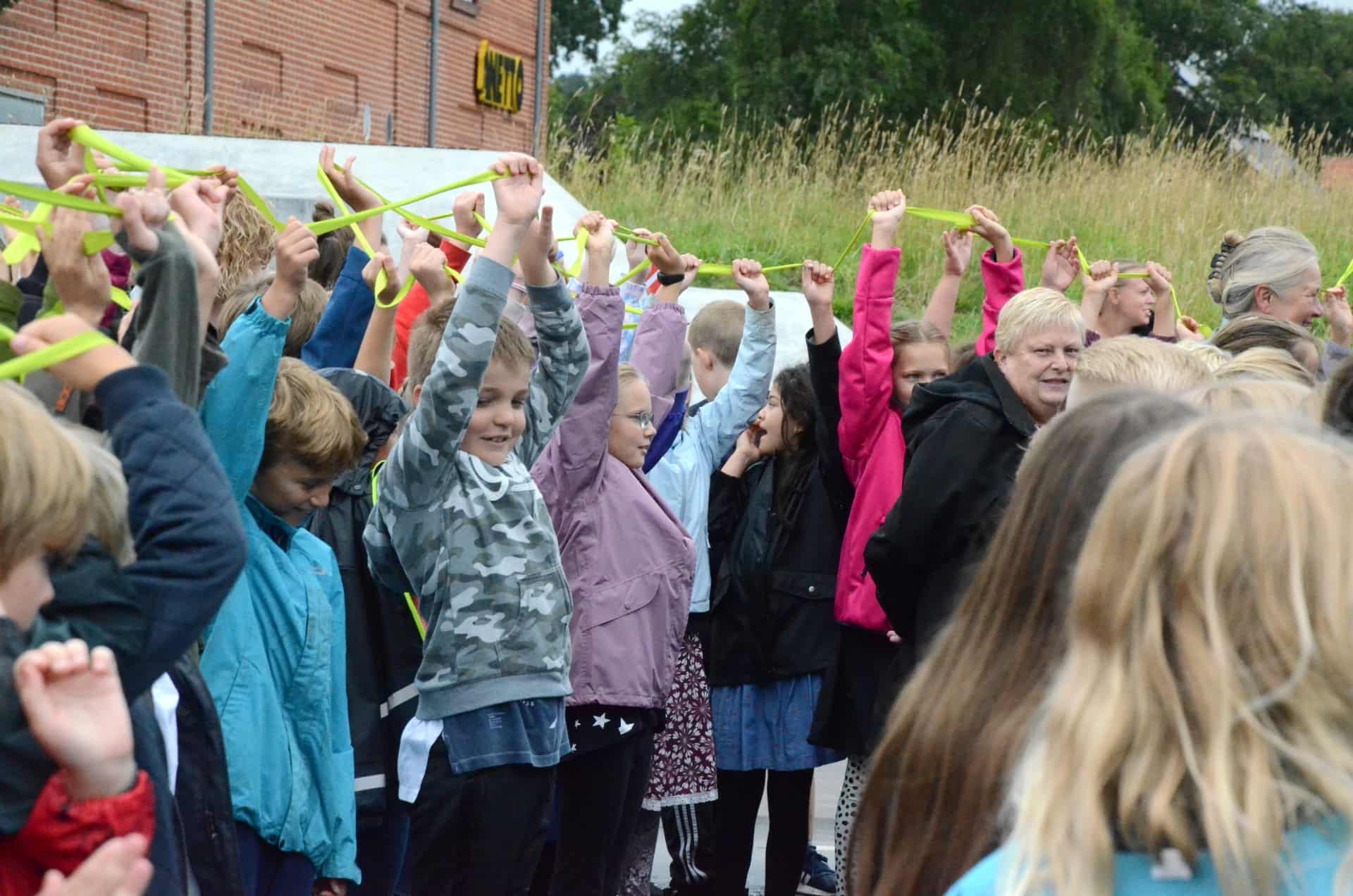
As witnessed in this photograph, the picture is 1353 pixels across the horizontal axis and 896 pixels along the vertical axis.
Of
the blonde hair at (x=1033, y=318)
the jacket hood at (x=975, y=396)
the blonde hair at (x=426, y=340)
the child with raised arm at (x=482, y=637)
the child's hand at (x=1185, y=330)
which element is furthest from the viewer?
the child's hand at (x=1185, y=330)

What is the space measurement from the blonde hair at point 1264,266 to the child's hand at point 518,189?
3123 mm

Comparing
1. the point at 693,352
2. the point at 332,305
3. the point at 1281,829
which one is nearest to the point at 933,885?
the point at 1281,829

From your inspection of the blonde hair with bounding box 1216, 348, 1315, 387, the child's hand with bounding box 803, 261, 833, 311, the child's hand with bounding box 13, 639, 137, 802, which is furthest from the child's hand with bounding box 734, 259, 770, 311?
the child's hand with bounding box 13, 639, 137, 802

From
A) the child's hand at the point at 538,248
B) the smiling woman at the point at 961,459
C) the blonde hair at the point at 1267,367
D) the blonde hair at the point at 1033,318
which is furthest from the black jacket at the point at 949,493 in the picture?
the child's hand at the point at 538,248

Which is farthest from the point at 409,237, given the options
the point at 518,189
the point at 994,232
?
the point at 994,232

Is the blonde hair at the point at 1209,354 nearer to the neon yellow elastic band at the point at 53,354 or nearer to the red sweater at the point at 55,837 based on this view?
the neon yellow elastic band at the point at 53,354

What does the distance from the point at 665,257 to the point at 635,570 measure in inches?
40.2

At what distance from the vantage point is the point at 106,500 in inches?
76.9

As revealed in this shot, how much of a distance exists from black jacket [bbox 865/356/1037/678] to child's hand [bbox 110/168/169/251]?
7.65 ft

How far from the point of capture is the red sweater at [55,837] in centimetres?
182

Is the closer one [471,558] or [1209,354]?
[471,558]

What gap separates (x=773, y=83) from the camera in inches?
1337

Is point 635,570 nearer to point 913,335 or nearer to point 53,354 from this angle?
point 913,335

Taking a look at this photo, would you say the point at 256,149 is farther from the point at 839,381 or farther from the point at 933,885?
the point at 933,885
